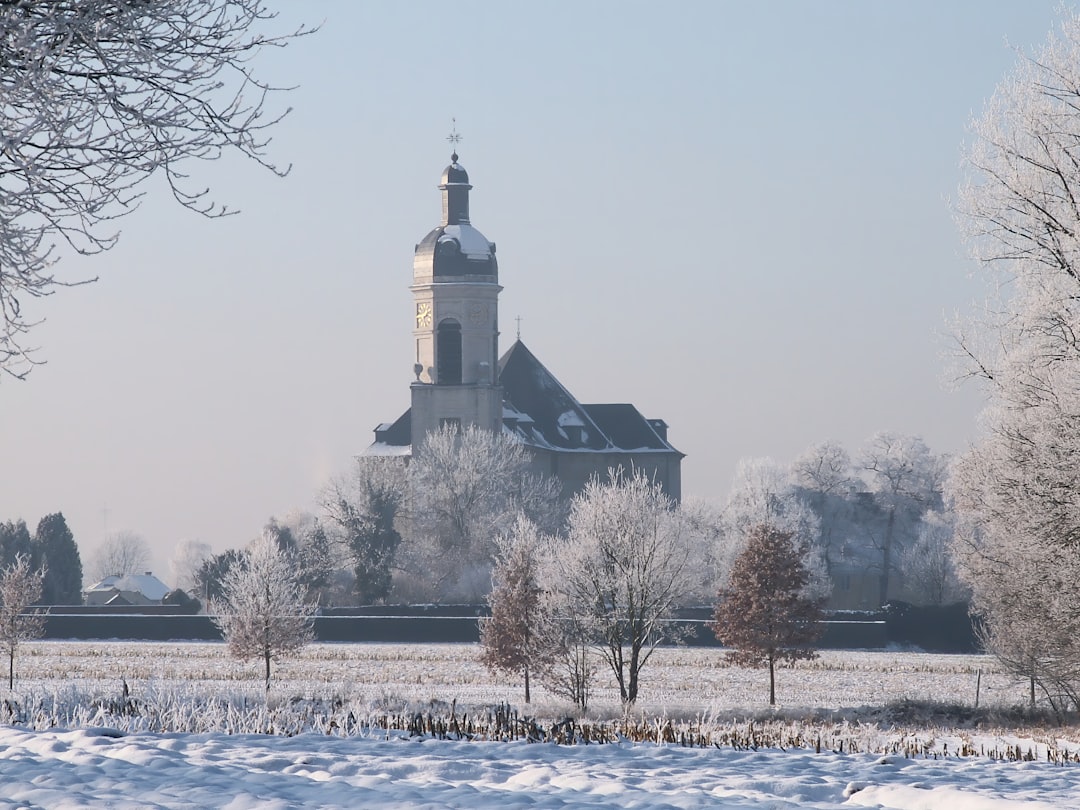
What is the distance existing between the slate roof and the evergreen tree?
18.7 meters

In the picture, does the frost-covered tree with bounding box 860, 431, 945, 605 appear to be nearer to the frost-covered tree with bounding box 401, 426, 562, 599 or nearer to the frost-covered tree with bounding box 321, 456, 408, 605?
the frost-covered tree with bounding box 401, 426, 562, 599

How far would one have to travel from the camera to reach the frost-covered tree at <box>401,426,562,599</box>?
73625 millimetres

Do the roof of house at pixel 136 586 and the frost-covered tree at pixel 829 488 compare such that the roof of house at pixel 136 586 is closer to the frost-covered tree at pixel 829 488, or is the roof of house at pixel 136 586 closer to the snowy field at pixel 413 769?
the frost-covered tree at pixel 829 488

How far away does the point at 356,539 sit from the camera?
69938 mm

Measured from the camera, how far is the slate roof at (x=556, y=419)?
8831cm

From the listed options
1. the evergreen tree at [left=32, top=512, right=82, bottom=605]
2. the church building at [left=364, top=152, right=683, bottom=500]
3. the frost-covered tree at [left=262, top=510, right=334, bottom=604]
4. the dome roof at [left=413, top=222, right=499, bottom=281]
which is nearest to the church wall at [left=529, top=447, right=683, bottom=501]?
the church building at [left=364, top=152, right=683, bottom=500]

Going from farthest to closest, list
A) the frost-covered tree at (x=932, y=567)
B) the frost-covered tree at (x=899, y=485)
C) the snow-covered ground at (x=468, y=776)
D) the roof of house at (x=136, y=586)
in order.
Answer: the roof of house at (x=136, y=586), the frost-covered tree at (x=899, y=485), the frost-covered tree at (x=932, y=567), the snow-covered ground at (x=468, y=776)

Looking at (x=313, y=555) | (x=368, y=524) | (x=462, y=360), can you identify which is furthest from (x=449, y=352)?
(x=313, y=555)

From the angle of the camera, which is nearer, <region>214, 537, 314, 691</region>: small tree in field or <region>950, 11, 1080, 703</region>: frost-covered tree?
<region>950, 11, 1080, 703</region>: frost-covered tree

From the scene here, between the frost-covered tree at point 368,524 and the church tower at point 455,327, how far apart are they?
6.18 meters

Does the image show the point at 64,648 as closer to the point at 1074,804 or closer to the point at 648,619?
the point at 648,619

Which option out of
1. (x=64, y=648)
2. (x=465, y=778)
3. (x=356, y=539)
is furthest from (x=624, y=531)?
(x=356, y=539)

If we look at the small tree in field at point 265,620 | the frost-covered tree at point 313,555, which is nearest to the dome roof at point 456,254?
the frost-covered tree at point 313,555

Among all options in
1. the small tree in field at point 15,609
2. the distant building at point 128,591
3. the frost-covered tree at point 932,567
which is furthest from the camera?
the distant building at point 128,591
